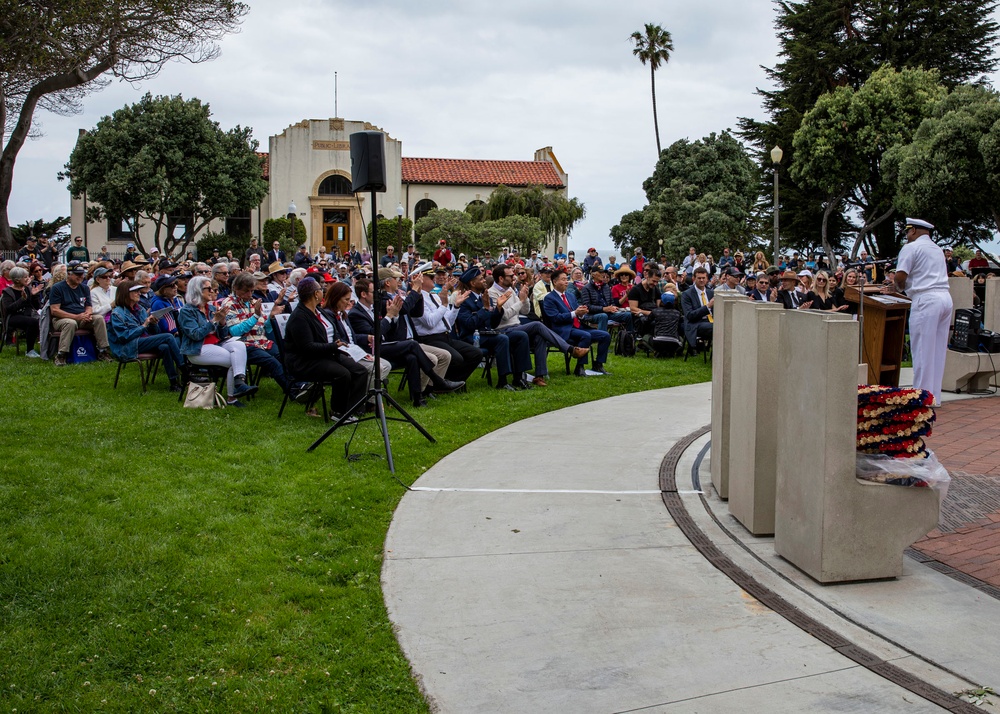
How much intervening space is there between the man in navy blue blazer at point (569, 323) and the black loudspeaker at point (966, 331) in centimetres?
455

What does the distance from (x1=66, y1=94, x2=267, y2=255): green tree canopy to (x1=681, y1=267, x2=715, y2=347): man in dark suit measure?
3292 centimetres

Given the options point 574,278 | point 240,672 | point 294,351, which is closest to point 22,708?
point 240,672

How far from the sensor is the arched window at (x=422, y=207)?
54.1 meters

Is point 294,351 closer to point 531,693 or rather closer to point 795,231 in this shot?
point 531,693

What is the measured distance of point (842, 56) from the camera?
43.2m

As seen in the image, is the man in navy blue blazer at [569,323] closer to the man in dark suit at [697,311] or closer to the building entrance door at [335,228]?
the man in dark suit at [697,311]

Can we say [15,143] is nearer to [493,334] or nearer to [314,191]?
[314,191]

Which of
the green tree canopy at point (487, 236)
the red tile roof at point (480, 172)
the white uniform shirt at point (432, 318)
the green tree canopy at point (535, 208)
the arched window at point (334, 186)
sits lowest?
the white uniform shirt at point (432, 318)

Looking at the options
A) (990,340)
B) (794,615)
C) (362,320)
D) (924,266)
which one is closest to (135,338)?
(362,320)

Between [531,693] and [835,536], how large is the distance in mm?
2023

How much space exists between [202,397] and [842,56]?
41277 millimetres

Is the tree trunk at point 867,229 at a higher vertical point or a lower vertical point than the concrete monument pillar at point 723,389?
higher

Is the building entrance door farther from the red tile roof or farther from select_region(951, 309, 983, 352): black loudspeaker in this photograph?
select_region(951, 309, 983, 352): black loudspeaker

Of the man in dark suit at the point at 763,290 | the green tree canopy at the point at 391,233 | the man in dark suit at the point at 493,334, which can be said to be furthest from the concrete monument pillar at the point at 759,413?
the green tree canopy at the point at 391,233
